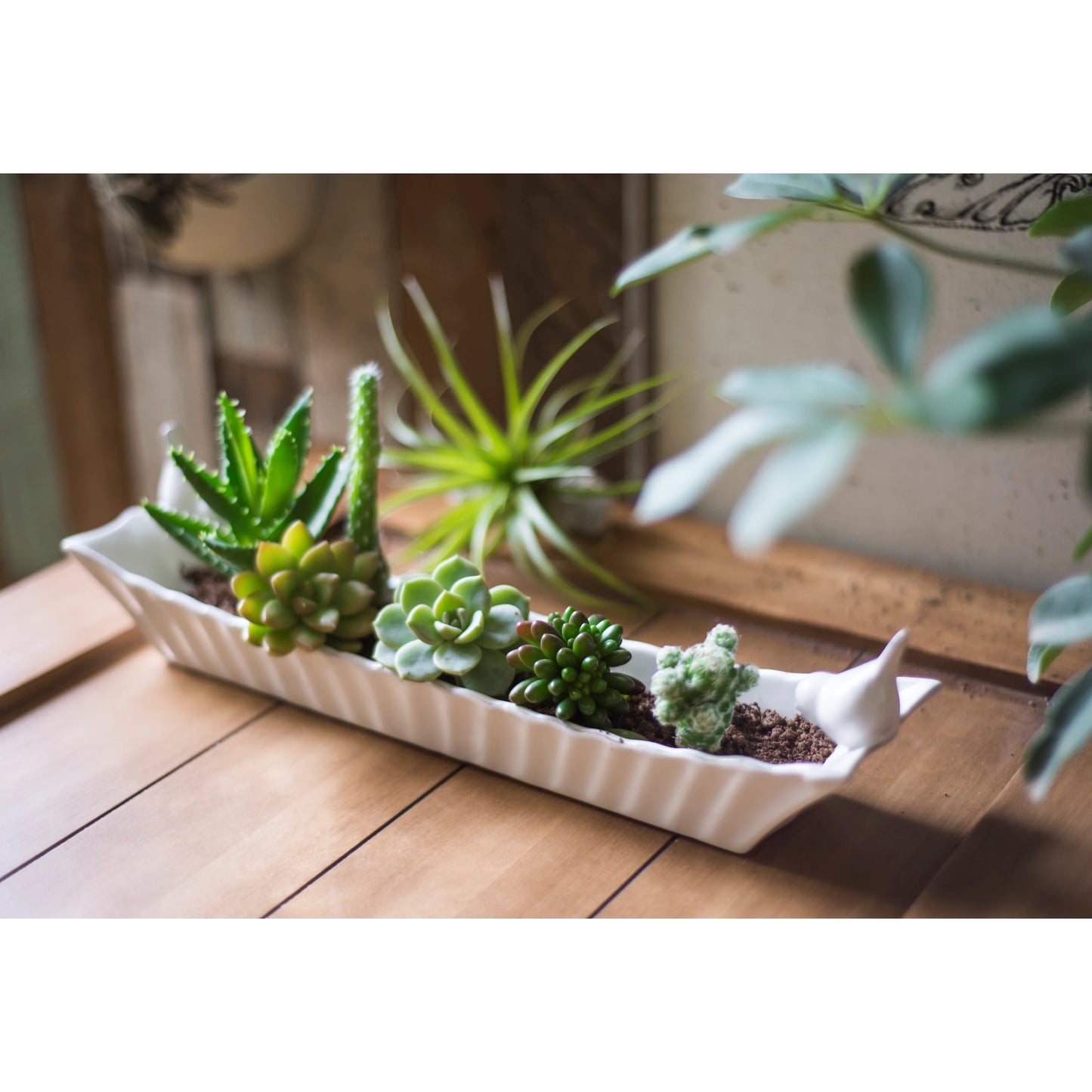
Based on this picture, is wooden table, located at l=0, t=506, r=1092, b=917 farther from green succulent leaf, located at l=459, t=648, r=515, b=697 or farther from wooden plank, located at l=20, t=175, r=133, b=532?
wooden plank, located at l=20, t=175, r=133, b=532

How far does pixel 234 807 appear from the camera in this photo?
87 centimetres

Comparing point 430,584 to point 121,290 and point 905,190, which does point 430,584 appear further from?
point 121,290

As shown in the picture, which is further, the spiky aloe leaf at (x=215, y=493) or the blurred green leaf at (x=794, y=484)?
the spiky aloe leaf at (x=215, y=493)

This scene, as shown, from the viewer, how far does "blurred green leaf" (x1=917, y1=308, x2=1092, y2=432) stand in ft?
1.38

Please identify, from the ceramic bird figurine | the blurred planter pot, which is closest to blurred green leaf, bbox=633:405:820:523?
the ceramic bird figurine

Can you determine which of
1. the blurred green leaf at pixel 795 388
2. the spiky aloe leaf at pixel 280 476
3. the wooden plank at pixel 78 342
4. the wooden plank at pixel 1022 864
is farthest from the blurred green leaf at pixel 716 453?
the wooden plank at pixel 78 342

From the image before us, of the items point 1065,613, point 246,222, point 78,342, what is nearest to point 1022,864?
Answer: point 1065,613

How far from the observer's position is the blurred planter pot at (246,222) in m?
1.32

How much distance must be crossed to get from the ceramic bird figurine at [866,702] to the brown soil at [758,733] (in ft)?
0.09

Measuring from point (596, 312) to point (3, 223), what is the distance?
3.06ft

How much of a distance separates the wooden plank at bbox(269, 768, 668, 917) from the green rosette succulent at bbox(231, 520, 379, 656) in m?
0.15

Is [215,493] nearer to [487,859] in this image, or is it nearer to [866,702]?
[487,859]

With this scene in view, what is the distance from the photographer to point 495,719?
0.84 meters

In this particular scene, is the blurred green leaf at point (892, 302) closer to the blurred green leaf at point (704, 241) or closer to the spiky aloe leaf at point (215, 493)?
the blurred green leaf at point (704, 241)
